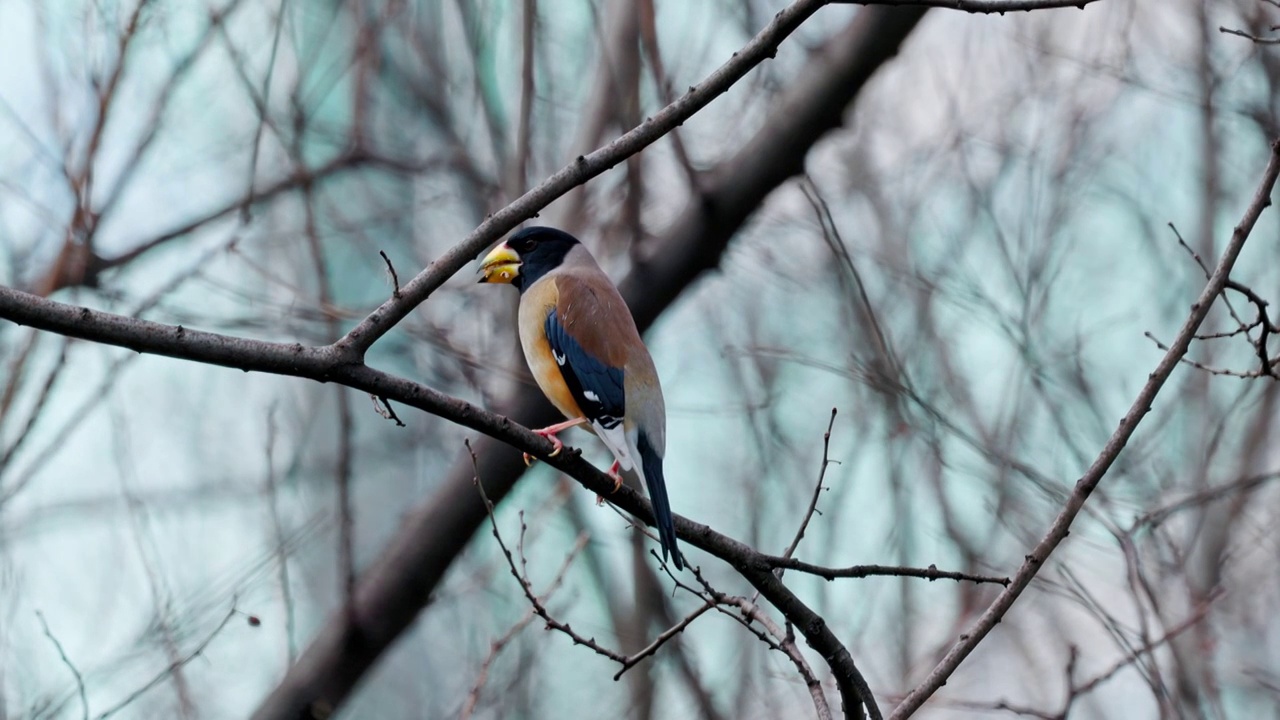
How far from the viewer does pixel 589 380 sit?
13.2 ft

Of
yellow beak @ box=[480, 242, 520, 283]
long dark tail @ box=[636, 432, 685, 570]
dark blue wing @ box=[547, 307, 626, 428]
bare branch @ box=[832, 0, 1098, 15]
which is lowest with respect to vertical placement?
long dark tail @ box=[636, 432, 685, 570]

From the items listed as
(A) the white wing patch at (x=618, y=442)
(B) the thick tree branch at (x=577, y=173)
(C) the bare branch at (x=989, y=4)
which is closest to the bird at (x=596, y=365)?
(A) the white wing patch at (x=618, y=442)

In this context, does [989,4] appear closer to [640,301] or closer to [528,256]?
[528,256]

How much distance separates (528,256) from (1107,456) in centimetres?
269

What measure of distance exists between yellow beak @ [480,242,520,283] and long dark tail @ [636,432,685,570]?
1300 mm

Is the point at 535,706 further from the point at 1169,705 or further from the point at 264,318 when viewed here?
the point at 1169,705

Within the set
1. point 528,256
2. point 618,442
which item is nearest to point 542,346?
point 618,442

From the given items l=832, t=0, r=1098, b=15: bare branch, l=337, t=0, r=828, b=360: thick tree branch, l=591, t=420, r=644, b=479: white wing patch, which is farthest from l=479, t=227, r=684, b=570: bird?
l=832, t=0, r=1098, b=15: bare branch

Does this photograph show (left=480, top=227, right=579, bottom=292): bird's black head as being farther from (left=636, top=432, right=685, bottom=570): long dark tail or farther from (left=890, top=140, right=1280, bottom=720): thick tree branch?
(left=890, top=140, right=1280, bottom=720): thick tree branch

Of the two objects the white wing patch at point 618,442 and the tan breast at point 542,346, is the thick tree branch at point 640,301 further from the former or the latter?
the white wing patch at point 618,442

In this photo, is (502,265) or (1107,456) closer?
(1107,456)

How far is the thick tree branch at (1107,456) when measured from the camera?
289cm

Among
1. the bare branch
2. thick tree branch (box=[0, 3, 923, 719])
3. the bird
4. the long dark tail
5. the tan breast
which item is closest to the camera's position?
the bare branch

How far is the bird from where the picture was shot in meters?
3.89
